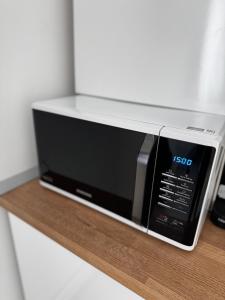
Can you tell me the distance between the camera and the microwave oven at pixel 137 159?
1.60 feet

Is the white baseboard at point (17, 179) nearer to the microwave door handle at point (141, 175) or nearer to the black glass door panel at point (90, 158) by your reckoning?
the black glass door panel at point (90, 158)

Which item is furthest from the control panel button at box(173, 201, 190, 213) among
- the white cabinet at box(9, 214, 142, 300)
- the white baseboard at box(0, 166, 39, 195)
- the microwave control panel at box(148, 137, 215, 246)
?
the white baseboard at box(0, 166, 39, 195)

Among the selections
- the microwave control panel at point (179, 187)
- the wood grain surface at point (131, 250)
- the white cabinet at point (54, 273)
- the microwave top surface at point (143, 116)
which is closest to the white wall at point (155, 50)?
the microwave top surface at point (143, 116)

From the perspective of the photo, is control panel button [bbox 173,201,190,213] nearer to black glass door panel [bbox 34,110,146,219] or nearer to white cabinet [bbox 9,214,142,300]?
black glass door panel [bbox 34,110,146,219]

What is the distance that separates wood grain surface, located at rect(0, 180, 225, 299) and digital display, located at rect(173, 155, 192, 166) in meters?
0.24

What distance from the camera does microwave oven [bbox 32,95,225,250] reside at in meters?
0.49

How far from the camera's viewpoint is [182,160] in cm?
49

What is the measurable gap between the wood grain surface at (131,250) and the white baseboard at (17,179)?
3 centimetres

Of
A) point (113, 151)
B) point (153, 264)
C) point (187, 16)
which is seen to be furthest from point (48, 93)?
point (153, 264)

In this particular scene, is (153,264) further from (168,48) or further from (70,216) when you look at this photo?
(168,48)

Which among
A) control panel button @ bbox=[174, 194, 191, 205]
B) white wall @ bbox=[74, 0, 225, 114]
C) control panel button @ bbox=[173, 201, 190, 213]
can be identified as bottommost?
control panel button @ bbox=[173, 201, 190, 213]

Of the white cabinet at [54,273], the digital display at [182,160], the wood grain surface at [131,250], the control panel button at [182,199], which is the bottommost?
the white cabinet at [54,273]

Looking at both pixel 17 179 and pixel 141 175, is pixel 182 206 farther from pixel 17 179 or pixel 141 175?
pixel 17 179

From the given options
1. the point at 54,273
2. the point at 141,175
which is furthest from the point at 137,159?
the point at 54,273
